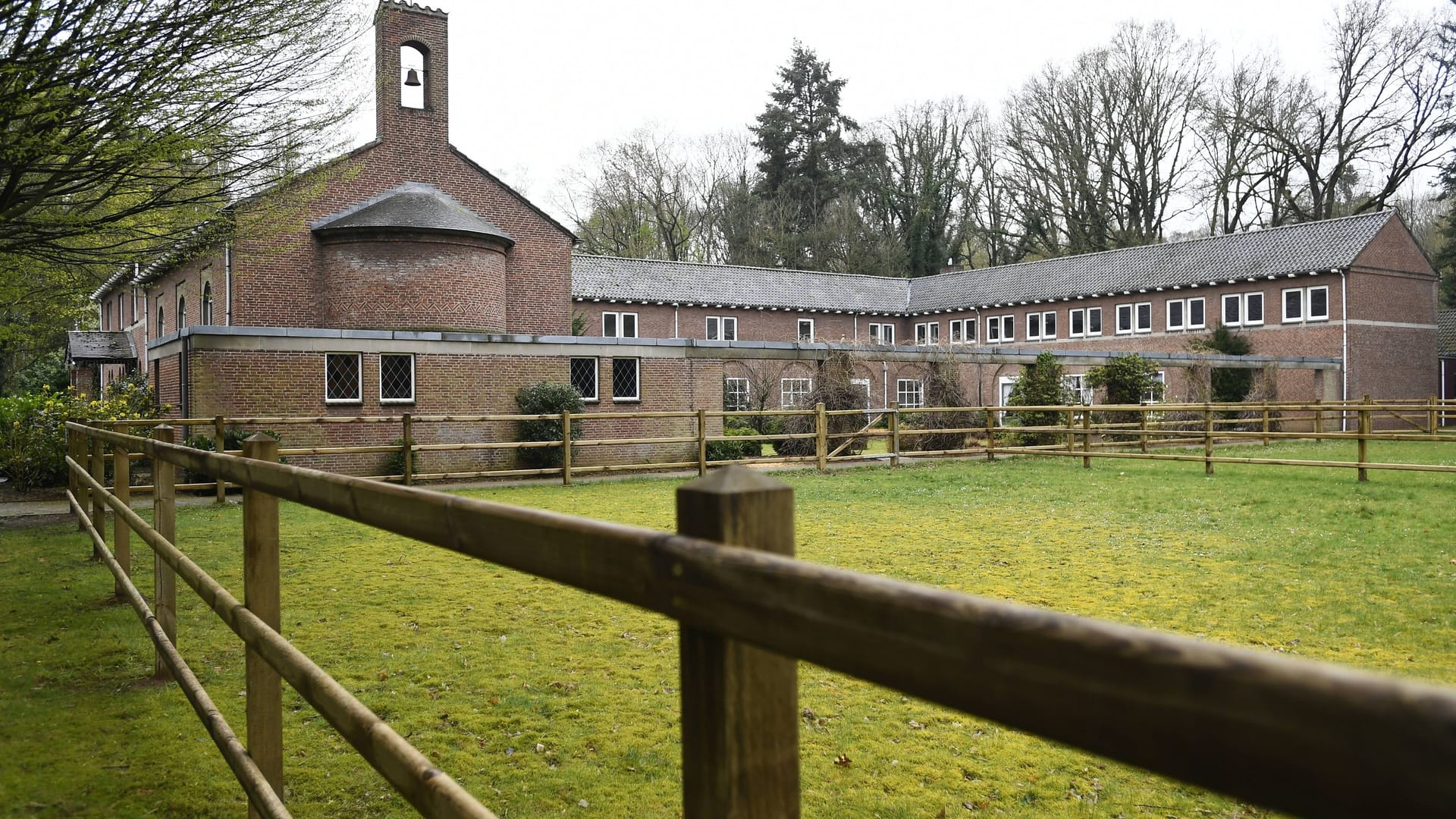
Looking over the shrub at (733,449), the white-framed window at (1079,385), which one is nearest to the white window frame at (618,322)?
the white-framed window at (1079,385)

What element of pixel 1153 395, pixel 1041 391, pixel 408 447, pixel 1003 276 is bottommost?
pixel 408 447

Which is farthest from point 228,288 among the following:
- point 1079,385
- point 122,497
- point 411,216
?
point 1079,385

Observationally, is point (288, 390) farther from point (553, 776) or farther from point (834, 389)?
point (553, 776)

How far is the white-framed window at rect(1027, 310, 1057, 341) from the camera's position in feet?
151

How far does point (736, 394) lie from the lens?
104 feet

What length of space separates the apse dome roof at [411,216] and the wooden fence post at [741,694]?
80.7 feet

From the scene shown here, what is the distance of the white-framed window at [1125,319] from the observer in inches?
1694

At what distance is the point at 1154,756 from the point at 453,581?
8.50 meters

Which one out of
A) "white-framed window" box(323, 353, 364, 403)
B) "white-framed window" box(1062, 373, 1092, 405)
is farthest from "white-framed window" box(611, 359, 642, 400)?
"white-framed window" box(1062, 373, 1092, 405)

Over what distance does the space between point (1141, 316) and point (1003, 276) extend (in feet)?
25.1

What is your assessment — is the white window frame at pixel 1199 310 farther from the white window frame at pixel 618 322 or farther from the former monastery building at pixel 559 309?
the white window frame at pixel 618 322

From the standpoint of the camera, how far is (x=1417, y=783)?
2.15ft

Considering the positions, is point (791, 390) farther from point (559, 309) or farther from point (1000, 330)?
point (1000, 330)

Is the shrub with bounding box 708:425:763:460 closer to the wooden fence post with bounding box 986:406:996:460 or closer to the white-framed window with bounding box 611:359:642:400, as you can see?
the white-framed window with bounding box 611:359:642:400
